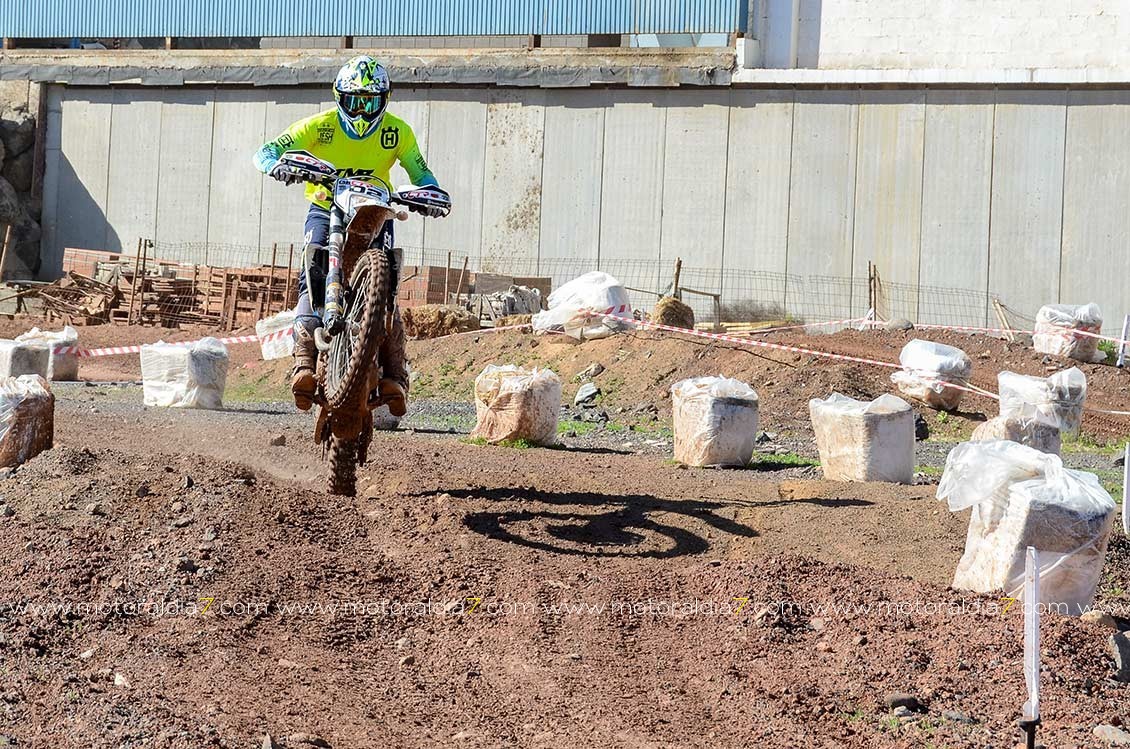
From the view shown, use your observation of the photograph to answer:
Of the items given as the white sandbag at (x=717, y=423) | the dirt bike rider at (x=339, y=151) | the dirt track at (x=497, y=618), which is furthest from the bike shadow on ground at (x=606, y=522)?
the white sandbag at (x=717, y=423)

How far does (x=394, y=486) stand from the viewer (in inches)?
375

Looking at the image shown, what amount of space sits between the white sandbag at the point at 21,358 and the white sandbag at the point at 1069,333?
1327 centimetres

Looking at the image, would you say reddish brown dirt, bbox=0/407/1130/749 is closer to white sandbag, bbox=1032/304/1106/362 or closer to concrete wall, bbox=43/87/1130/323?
white sandbag, bbox=1032/304/1106/362

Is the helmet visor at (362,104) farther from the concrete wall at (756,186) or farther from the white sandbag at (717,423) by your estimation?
the concrete wall at (756,186)

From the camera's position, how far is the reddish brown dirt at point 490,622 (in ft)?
17.5

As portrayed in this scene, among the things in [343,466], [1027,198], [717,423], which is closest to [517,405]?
[717,423]

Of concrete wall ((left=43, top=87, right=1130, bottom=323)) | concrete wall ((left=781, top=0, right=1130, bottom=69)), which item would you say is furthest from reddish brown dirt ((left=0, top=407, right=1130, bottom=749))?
concrete wall ((left=781, top=0, right=1130, bottom=69))

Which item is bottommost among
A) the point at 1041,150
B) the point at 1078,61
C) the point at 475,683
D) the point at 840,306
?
the point at 475,683

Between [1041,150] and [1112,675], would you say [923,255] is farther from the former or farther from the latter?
[1112,675]

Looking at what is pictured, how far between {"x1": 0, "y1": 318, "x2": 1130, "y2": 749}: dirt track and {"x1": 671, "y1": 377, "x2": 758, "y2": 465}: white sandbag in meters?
1.88

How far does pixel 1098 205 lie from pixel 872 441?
48.3 feet

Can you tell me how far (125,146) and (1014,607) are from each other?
2696 cm

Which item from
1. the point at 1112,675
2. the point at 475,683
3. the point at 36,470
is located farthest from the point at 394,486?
the point at 1112,675

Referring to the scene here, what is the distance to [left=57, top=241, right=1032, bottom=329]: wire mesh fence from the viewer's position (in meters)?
24.1
